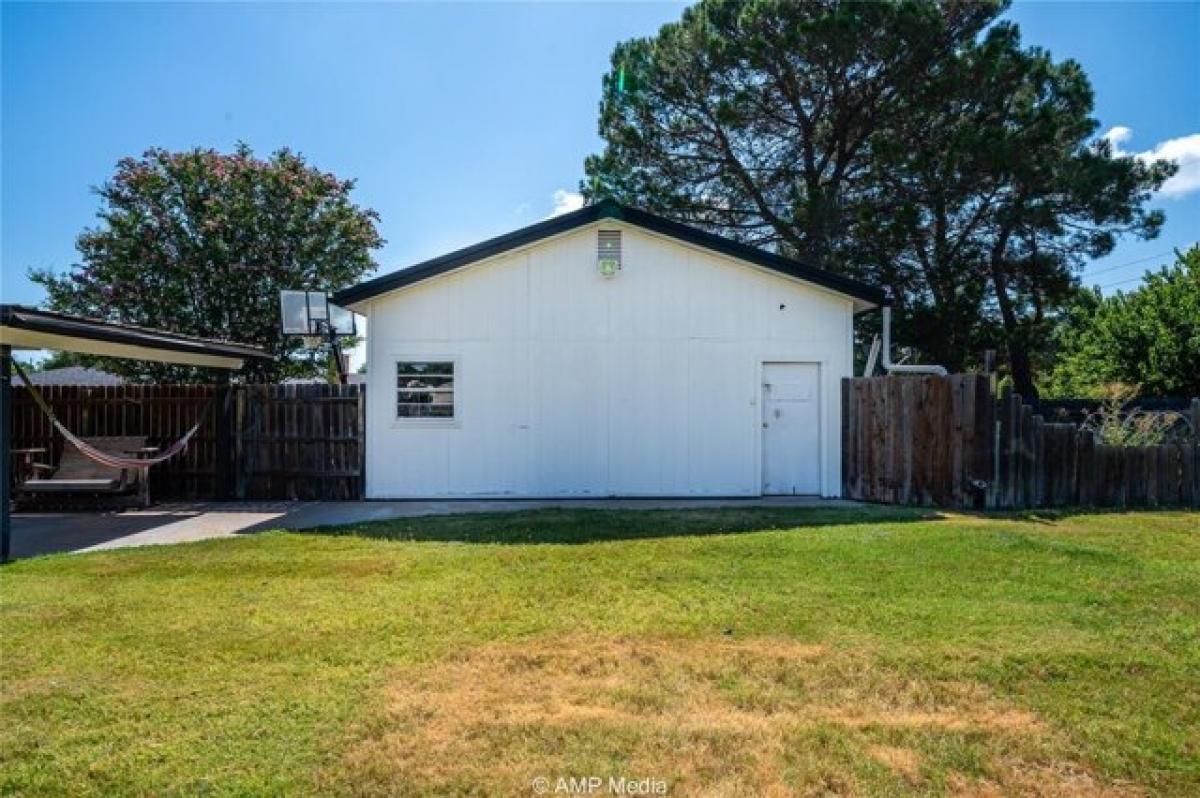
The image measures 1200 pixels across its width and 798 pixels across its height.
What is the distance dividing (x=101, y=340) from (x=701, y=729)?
25.5 feet

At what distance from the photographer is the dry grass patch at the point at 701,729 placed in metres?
2.53

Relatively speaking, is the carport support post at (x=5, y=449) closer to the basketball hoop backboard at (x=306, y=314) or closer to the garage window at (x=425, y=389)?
→ the garage window at (x=425, y=389)

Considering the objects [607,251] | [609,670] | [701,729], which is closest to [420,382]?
[607,251]

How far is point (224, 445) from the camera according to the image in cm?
1011

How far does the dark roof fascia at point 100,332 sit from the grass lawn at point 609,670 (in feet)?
7.27

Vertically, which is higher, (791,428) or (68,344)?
(68,344)

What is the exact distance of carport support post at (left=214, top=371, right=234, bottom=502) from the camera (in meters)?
10.1

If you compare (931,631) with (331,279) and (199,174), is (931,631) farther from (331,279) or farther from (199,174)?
(199,174)

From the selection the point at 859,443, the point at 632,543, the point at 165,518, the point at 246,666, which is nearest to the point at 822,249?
the point at 859,443

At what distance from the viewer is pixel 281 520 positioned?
8.23 metres

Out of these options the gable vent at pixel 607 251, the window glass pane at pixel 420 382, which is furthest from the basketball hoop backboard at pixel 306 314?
the gable vent at pixel 607 251

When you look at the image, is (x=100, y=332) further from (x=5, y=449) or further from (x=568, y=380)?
(x=568, y=380)

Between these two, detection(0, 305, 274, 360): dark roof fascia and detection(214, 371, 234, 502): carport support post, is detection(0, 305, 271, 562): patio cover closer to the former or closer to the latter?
detection(0, 305, 274, 360): dark roof fascia

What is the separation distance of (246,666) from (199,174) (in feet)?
51.9
